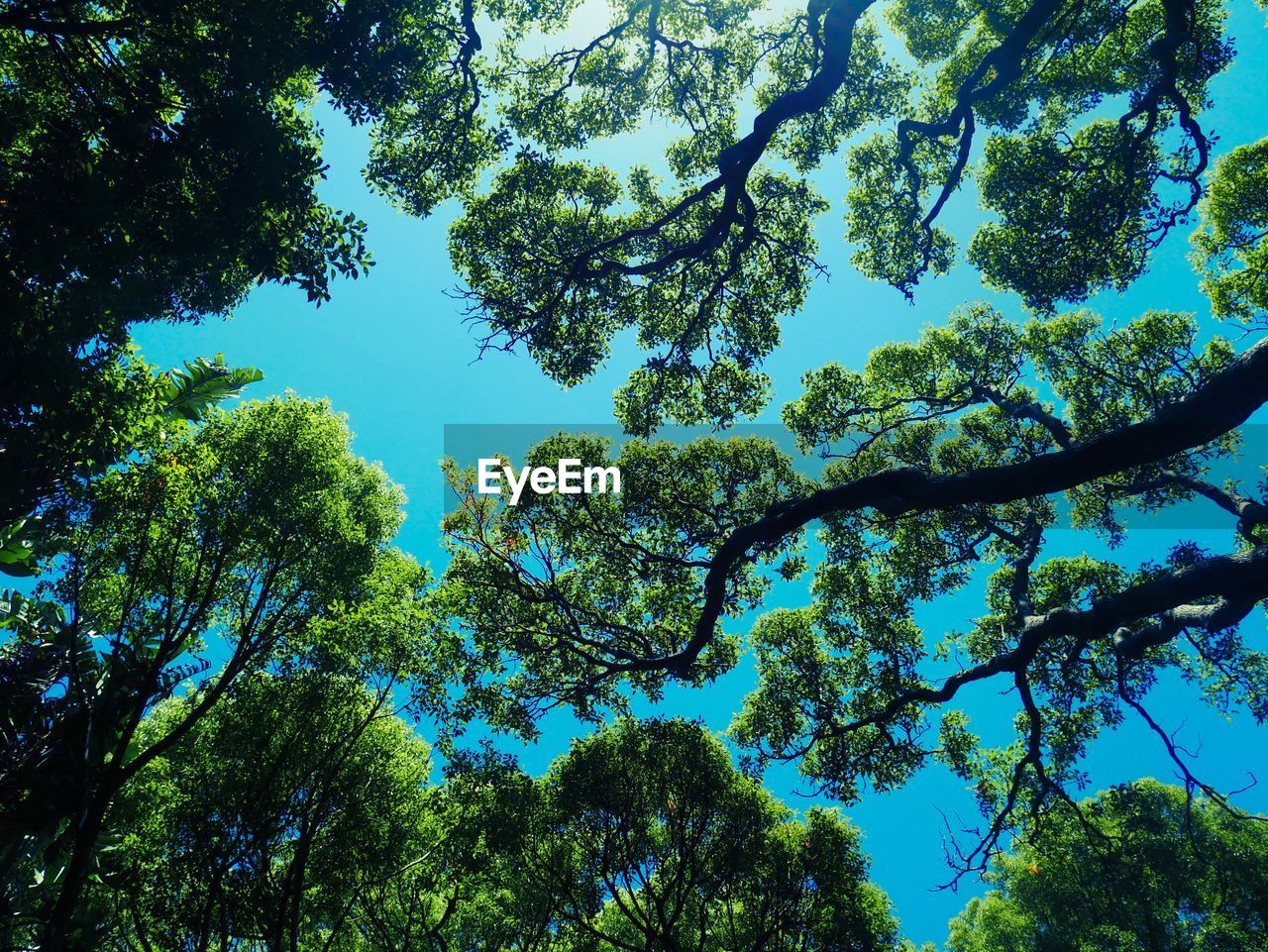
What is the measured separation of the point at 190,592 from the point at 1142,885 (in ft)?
72.7

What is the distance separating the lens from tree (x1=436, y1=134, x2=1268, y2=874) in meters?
10.2

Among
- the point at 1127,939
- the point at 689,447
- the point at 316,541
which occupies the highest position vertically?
the point at 689,447

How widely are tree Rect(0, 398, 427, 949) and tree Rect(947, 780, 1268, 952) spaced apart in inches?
642

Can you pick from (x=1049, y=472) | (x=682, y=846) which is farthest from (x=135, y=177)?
(x=682, y=846)

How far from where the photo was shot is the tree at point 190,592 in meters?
8.06

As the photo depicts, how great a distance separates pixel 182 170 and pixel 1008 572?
16.1 m

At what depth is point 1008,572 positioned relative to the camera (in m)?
13.1

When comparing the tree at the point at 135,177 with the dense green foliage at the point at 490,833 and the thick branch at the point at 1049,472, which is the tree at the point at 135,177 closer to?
the dense green foliage at the point at 490,833

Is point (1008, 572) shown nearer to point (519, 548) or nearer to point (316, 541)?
point (519, 548)

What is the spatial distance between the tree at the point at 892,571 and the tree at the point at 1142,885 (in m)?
3.89

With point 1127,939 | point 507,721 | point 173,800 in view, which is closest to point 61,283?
point 507,721

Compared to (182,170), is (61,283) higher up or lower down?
lower down

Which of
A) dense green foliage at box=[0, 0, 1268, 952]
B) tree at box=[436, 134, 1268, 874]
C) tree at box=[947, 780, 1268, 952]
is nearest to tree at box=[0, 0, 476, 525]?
dense green foliage at box=[0, 0, 1268, 952]

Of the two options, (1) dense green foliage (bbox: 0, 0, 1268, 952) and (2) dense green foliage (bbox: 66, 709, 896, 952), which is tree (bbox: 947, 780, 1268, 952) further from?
(2) dense green foliage (bbox: 66, 709, 896, 952)
